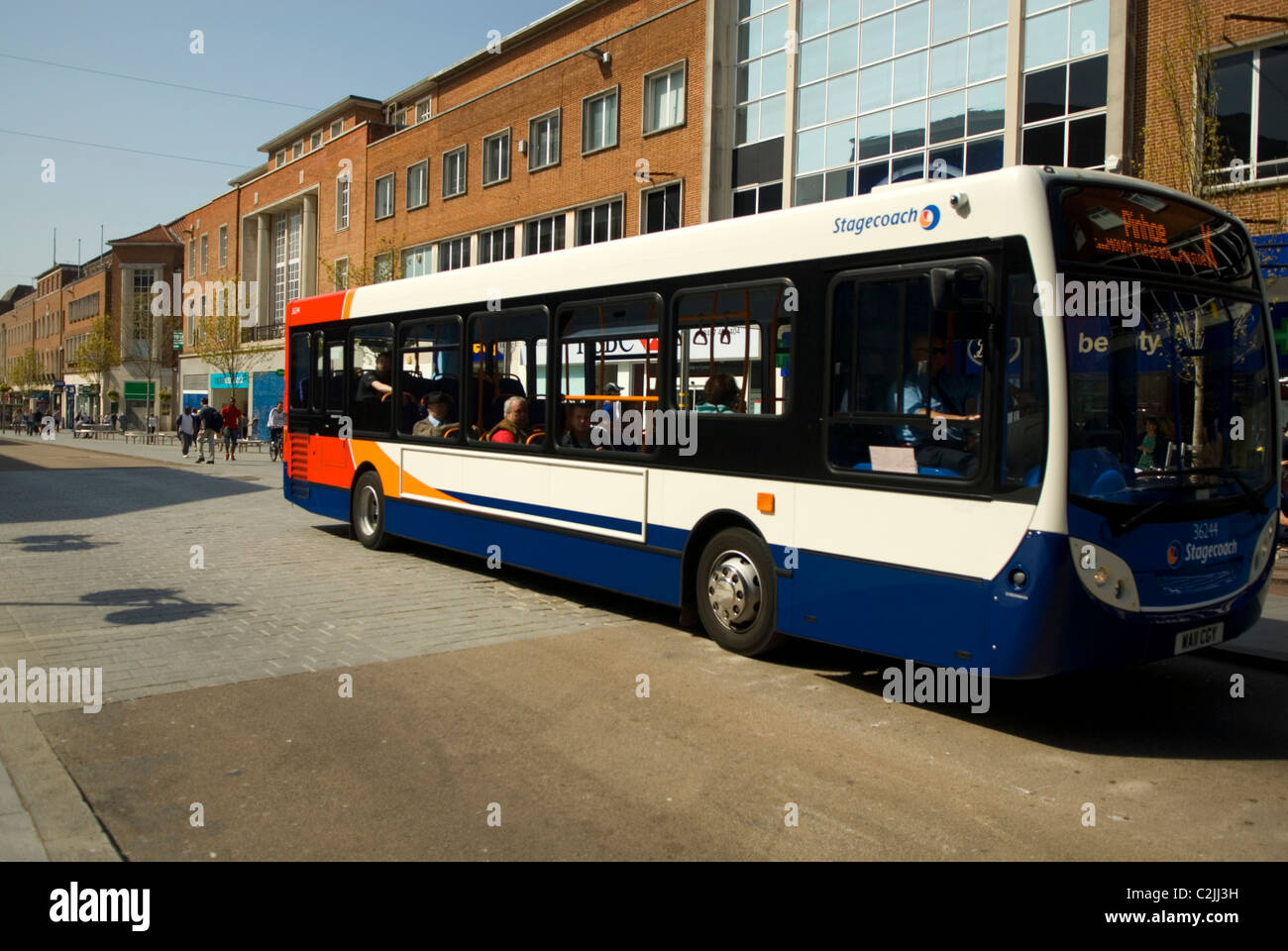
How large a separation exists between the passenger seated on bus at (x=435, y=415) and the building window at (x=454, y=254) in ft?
89.0

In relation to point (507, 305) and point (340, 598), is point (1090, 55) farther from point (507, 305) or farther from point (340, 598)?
point (340, 598)

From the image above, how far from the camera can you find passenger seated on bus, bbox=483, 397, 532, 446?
9.27m

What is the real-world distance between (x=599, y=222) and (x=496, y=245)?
19.8 ft

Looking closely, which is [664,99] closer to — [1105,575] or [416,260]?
[416,260]

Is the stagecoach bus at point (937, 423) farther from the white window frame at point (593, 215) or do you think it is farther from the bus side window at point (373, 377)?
the white window frame at point (593, 215)

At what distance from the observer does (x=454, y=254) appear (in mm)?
37969

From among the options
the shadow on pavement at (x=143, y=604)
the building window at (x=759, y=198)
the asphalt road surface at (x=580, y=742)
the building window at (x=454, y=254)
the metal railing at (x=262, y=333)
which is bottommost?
the asphalt road surface at (x=580, y=742)

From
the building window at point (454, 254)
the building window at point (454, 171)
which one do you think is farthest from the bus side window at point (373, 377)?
the building window at point (454, 171)

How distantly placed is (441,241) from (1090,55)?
82.1 feet

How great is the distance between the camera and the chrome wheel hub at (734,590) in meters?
6.98

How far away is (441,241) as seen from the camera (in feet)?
126

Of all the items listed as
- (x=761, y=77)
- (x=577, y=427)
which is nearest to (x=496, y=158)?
(x=761, y=77)

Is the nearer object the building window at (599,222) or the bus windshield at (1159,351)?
the bus windshield at (1159,351)
